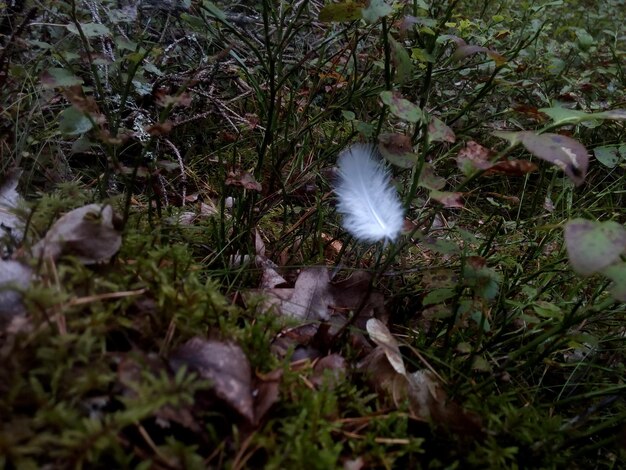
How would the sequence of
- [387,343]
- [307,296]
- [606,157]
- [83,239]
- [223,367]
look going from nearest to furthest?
1. [223,367]
2. [83,239]
3. [387,343]
4. [307,296]
5. [606,157]

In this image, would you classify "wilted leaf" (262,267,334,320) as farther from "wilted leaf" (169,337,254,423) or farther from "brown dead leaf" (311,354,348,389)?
"wilted leaf" (169,337,254,423)

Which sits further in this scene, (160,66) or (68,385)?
(160,66)

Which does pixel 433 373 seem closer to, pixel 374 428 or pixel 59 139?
pixel 374 428

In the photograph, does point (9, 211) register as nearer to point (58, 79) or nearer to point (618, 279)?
point (58, 79)

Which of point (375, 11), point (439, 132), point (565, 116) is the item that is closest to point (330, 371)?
point (439, 132)

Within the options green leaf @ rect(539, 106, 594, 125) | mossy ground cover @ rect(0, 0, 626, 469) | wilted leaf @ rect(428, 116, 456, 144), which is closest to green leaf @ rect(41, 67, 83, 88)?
mossy ground cover @ rect(0, 0, 626, 469)

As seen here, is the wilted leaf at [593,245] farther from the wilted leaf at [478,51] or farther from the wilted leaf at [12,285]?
the wilted leaf at [12,285]

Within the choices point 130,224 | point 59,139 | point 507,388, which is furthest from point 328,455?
point 59,139
